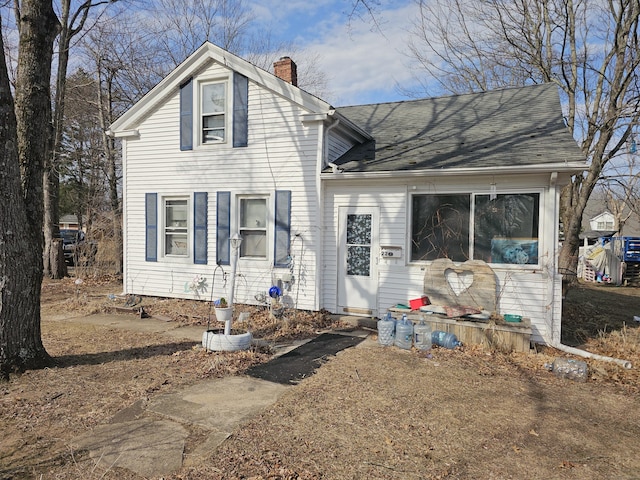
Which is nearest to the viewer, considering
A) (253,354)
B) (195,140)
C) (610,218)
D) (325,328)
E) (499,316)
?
(253,354)

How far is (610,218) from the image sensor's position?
49.0m

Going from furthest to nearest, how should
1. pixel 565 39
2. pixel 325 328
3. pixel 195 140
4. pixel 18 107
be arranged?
pixel 565 39 → pixel 195 140 → pixel 325 328 → pixel 18 107

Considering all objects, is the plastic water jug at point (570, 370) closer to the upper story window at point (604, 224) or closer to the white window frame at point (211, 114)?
the white window frame at point (211, 114)

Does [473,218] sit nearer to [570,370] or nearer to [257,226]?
[570,370]

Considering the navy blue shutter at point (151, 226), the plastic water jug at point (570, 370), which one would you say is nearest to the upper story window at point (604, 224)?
the plastic water jug at point (570, 370)

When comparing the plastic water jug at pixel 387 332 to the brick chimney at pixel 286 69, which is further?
the brick chimney at pixel 286 69

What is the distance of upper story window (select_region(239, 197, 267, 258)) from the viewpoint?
8945 millimetres

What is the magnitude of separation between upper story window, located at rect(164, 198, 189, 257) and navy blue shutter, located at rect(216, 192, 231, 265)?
975 mm

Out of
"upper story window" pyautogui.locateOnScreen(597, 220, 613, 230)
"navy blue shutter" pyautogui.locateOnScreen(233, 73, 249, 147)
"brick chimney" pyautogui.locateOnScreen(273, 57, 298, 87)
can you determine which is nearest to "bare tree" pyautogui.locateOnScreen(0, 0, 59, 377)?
"navy blue shutter" pyautogui.locateOnScreen(233, 73, 249, 147)

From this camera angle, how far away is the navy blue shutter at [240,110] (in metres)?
8.93

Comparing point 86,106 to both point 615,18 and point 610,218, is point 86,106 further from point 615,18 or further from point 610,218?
point 610,218

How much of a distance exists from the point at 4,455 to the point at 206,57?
27.1 feet

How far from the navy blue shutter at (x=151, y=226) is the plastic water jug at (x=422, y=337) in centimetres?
663

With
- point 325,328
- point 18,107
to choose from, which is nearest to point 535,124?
point 325,328
